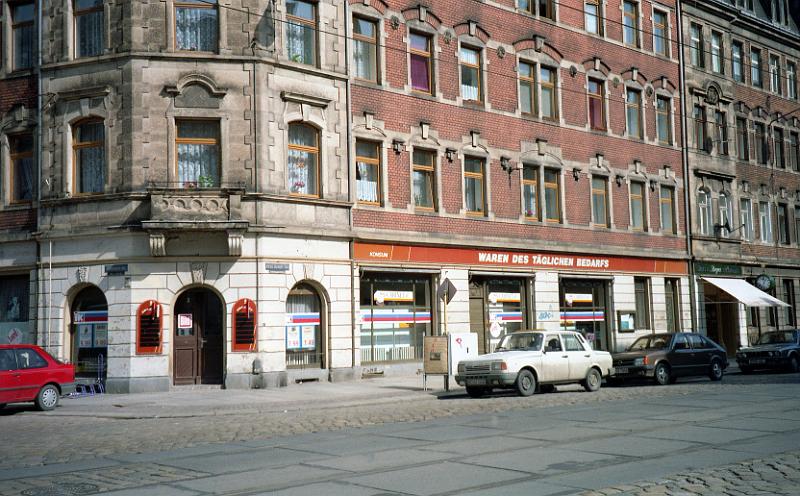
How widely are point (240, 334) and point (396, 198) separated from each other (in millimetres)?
7129

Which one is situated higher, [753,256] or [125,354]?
[753,256]

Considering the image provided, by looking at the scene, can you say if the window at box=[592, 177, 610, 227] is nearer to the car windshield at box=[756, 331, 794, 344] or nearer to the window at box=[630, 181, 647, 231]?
the window at box=[630, 181, 647, 231]

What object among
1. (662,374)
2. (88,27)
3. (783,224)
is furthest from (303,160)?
(783,224)

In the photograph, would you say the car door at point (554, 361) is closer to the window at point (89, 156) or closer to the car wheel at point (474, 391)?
the car wheel at point (474, 391)

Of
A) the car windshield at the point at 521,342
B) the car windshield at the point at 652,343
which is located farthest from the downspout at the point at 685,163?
the car windshield at the point at 521,342

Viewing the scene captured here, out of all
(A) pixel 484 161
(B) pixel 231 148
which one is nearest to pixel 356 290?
(B) pixel 231 148

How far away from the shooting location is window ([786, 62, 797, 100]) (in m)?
47.3

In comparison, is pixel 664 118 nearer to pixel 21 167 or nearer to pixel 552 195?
pixel 552 195

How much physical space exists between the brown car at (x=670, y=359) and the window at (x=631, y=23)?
16.4 m

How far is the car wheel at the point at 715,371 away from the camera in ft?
86.3

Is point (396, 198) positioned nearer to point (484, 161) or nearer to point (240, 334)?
point (484, 161)

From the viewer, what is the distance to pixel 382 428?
15.2 metres

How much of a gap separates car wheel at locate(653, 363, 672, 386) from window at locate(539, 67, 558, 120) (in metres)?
12.4

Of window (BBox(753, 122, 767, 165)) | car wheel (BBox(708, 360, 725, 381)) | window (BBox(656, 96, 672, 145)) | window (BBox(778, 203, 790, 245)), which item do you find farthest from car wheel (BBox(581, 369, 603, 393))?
window (BBox(778, 203, 790, 245))
